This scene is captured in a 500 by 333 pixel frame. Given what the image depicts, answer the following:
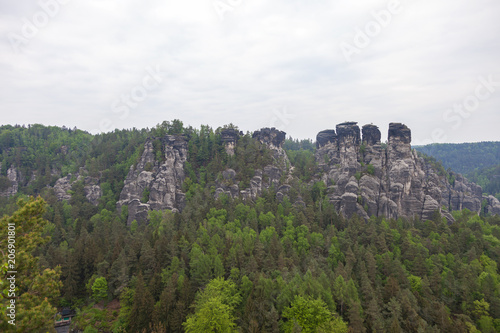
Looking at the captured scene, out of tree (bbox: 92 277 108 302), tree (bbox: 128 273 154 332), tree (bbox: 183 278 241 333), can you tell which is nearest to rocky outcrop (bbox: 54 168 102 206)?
tree (bbox: 92 277 108 302)

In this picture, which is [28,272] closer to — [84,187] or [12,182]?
[84,187]

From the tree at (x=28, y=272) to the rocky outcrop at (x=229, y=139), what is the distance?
73971 mm

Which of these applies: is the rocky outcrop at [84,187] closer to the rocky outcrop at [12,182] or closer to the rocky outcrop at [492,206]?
the rocky outcrop at [12,182]

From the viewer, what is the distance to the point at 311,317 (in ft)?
98.9

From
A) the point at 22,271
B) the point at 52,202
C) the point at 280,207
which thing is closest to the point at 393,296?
the point at 280,207

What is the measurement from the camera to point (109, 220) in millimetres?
70812

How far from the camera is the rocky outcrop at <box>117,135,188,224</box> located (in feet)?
243

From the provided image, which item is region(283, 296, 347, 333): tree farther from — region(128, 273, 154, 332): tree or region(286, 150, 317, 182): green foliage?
region(286, 150, 317, 182): green foliage

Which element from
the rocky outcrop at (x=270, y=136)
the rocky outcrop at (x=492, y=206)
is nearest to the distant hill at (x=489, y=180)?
the rocky outcrop at (x=492, y=206)

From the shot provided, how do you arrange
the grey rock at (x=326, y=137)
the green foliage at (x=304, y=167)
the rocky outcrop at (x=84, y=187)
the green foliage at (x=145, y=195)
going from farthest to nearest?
the grey rock at (x=326, y=137)
the green foliage at (x=304, y=167)
the rocky outcrop at (x=84, y=187)
the green foliage at (x=145, y=195)

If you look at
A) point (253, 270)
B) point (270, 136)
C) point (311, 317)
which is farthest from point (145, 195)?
point (311, 317)

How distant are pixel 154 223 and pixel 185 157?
A: 25268 millimetres

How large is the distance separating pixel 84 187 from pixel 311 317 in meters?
80.5

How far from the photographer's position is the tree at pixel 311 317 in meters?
29.1
